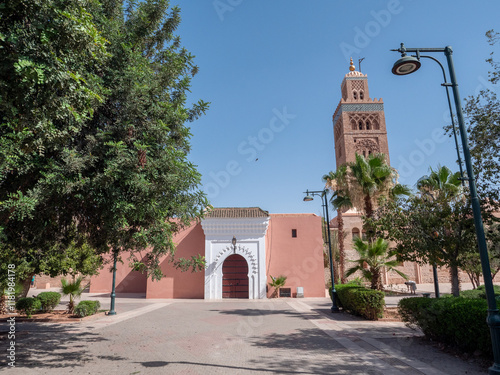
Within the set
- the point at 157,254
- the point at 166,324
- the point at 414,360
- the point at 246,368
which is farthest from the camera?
the point at 166,324

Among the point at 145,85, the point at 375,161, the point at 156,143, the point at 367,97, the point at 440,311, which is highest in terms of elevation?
the point at 367,97

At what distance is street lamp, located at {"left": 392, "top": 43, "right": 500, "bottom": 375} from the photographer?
5191mm

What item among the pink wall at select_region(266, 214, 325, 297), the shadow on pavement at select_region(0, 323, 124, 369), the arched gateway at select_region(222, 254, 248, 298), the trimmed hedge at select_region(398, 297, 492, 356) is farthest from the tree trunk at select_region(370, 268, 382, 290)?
the arched gateway at select_region(222, 254, 248, 298)

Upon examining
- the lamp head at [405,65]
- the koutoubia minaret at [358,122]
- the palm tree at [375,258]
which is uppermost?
the koutoubia minaret at [358,122]

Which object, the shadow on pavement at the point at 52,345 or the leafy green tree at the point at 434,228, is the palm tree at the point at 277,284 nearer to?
the leafy green tree at the point at 434,228

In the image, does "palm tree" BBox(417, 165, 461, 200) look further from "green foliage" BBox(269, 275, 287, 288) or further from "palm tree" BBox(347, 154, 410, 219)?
"green foliage" BBox(269, 275, 287, 288)

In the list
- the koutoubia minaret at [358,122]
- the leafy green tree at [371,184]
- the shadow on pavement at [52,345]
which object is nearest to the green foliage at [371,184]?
the leafy green tree at [371,184]

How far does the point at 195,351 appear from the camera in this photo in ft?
25.8

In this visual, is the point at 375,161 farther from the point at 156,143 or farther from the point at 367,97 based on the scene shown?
the point at 367,97

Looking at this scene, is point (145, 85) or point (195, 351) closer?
point (145, 85)

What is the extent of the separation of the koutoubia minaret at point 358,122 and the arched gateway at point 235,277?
29013 mm

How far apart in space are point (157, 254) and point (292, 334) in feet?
17.4

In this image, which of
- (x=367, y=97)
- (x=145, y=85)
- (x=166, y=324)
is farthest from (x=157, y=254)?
(x=367, y=97)

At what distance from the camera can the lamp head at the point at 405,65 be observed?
6.38m
